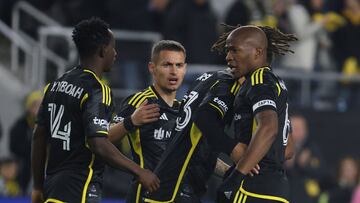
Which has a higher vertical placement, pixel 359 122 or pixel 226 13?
pixel 226 13

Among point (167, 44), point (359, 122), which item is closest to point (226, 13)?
point (359, 122)

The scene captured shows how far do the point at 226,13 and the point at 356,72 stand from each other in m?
2.04

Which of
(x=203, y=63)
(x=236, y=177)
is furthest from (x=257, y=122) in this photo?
(x=203, y=63)

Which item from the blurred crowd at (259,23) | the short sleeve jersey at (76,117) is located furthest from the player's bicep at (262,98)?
the blurred crowd at (259,23)

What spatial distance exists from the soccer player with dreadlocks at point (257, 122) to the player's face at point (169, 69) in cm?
114

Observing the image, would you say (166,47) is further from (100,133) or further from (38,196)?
(38,196)

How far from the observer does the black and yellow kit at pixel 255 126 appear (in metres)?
7.73

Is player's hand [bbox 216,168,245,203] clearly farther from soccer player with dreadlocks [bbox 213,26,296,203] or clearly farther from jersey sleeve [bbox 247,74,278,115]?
jersey sleeve [bbox 247,74,278,115]

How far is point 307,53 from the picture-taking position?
15.4 m

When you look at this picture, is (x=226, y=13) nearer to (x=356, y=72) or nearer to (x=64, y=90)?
(x=356, y=72)

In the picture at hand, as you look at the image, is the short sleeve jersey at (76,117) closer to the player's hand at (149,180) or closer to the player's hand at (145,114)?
the player's hand at (149,180)

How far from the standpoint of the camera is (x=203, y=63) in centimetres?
Answer: 1515

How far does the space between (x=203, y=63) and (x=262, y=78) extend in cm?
736

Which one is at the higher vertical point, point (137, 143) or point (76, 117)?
point (76, 117)
